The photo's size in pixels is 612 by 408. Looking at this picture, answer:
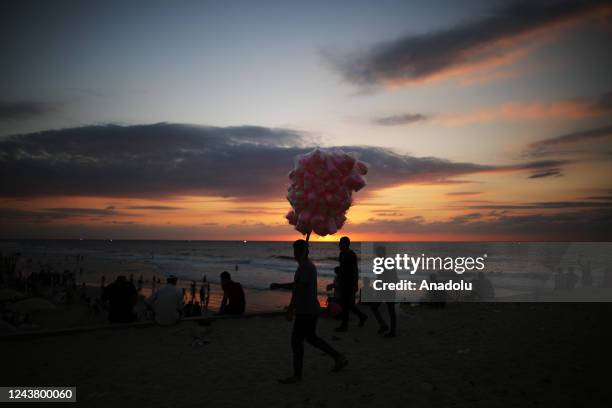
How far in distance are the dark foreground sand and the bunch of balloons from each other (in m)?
2.82

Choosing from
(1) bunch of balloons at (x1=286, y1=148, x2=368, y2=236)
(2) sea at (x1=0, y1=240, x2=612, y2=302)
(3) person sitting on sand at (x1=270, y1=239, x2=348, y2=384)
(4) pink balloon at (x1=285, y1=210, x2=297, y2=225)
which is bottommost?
(2) sea at (x1=0, y1=240, x2=612, y2=302)

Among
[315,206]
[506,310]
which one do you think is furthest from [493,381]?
[506,310]

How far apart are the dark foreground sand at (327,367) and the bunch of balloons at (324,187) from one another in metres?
2.82

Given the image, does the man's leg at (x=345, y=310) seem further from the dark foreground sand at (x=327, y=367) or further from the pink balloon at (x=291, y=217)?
the pink balloon at (x=291, y=217)

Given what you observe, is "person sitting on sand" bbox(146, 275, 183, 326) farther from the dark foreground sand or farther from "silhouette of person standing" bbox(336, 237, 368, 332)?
"silhouette of person standing" bbox(336, 237, 368, 332)

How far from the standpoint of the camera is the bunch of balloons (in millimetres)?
10633

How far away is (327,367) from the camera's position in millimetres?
7102

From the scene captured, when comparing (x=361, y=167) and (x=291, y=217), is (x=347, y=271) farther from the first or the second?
(x=361, y=167)

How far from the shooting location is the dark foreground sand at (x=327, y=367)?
220 inches

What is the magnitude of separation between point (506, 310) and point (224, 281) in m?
9.52

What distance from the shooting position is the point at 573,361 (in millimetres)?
7234

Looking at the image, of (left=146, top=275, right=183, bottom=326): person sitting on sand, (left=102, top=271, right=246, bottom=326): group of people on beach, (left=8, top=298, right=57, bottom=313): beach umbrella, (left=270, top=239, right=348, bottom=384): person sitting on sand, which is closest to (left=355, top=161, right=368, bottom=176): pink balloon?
(left=102, top=271, right=246, bottom=326): group of people on beach

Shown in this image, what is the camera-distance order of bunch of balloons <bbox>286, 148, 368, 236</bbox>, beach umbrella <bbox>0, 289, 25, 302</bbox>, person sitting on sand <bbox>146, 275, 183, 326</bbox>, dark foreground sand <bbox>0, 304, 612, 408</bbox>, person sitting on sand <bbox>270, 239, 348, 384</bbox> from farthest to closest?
beach umbrella <bbox>0, 289, 25, 302</bbox> → bunch of balloons <bbox>286, 148, 368, 236</bbox> → person sitting on sand <bbox>146, 275, 183, 326</bbox> → person sitting on sand <bbox>270, 239, 348, 384</bbox> → dark foreground sand <bbox>0, 304, 612, 408</bbox>

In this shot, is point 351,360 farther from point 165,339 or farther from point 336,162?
point 336,162
